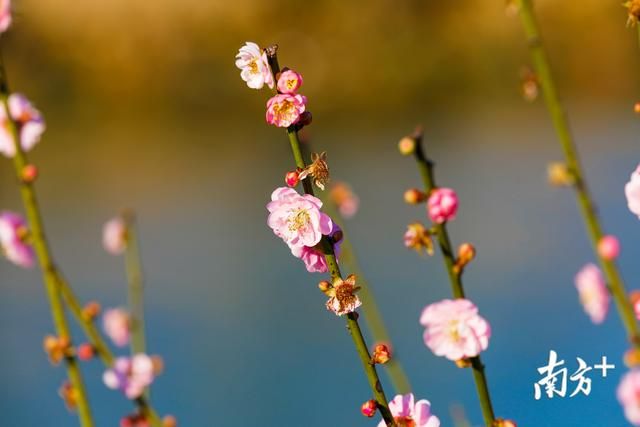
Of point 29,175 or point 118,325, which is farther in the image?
point 118,325

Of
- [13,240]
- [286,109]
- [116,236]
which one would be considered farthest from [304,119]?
[116,236]

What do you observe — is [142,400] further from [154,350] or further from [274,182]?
[274,182]

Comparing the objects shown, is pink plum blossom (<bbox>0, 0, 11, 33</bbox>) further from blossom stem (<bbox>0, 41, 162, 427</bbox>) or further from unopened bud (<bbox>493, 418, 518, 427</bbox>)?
unopened bud (<bbox>493, 418, 518, 427</bbox>)

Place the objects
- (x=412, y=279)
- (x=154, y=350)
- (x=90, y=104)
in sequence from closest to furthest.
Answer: (x=154, y=350) < (x=412, y=279) < (x=90, y=104)

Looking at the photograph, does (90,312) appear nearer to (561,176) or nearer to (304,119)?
(304,119)

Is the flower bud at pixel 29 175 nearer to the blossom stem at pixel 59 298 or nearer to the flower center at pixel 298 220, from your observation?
the blossom stem at pixel 59 298

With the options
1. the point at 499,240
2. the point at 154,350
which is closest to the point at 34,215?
the point at 154,350
